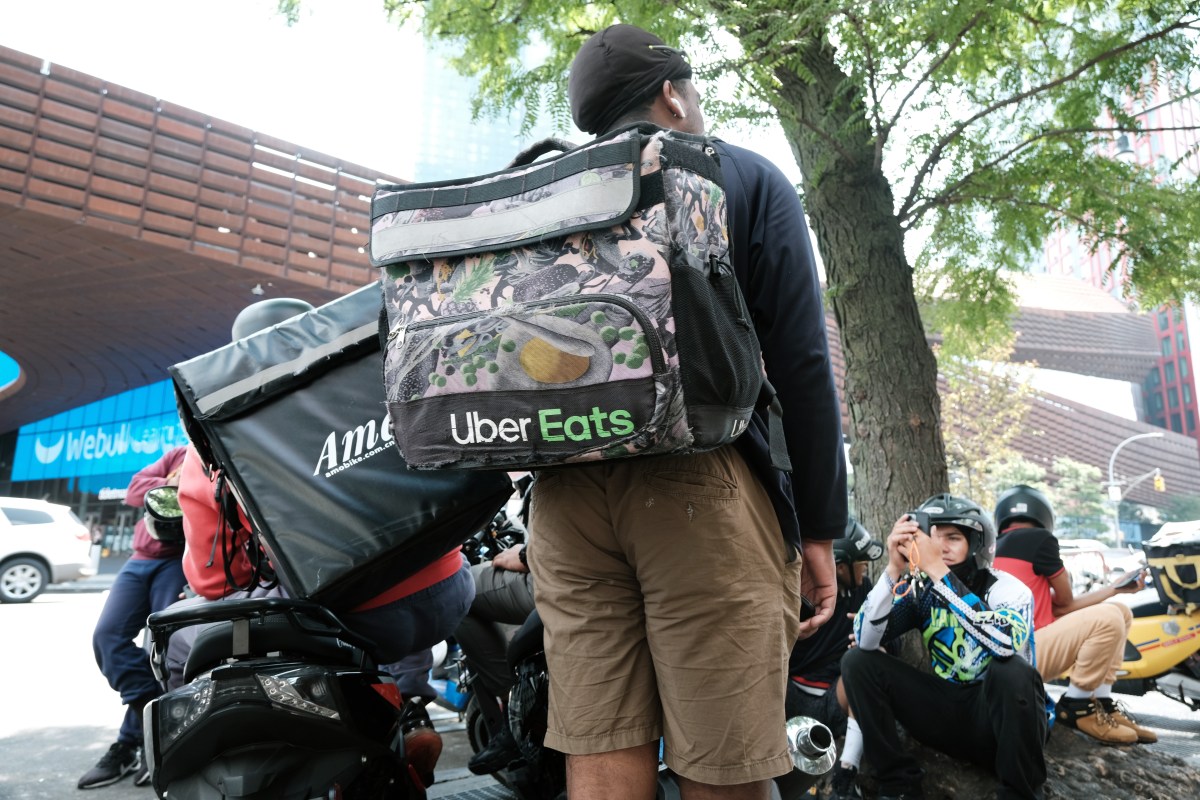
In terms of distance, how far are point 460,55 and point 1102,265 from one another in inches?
191

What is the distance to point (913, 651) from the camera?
438 centimetres

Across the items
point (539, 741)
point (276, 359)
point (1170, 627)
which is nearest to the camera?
point (276, 359)

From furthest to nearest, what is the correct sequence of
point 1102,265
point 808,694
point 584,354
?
point 1102,265
point 808,694
point 584,354

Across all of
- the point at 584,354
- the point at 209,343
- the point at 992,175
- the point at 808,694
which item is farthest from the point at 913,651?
the point at 209,343

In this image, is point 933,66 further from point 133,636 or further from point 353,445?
point 133,636

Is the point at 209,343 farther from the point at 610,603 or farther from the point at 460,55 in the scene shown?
the point at 610,603

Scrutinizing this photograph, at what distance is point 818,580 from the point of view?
73.4 inches

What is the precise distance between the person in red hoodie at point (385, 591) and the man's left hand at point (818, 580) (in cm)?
91

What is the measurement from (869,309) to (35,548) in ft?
49.2

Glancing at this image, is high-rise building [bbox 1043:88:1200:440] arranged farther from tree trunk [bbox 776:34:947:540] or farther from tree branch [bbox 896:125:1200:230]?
tree trunk [bbox 776:34:947:540]

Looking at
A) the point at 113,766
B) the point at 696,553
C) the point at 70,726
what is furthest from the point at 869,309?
the point at 70,726

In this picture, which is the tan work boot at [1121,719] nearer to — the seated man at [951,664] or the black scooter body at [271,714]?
the seated man at [951,664]

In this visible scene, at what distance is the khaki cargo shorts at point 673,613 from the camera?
61.2 inches

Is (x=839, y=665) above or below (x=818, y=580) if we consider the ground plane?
below
